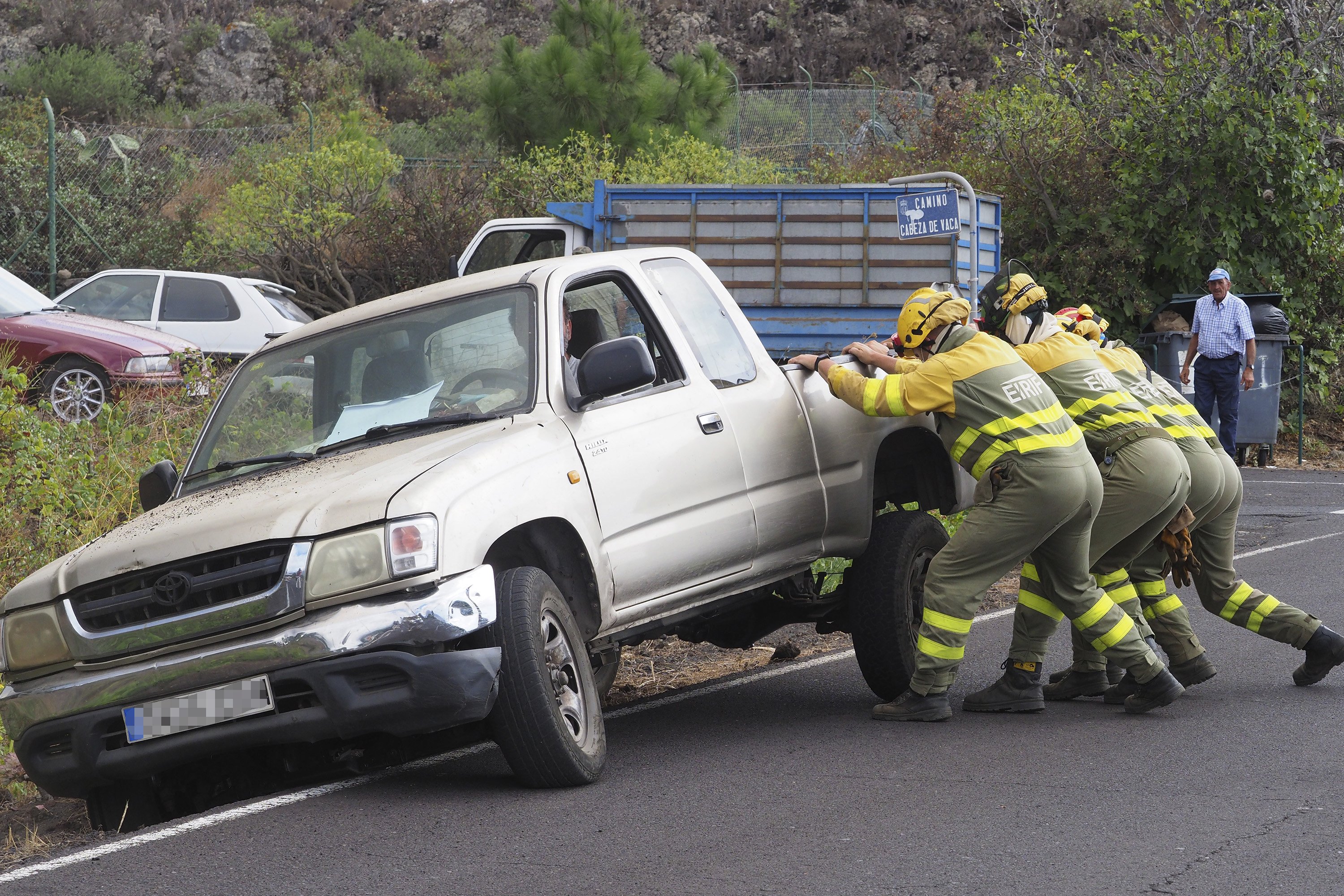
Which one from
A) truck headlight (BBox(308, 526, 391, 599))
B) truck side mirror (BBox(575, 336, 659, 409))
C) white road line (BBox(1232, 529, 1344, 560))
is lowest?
white road line (BBox(1232, 529, 1344, 560))

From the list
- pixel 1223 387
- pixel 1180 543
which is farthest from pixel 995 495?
pixel 1223 387

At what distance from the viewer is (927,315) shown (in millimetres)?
6055

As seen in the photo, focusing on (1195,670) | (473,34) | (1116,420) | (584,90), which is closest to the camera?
(1116,420)

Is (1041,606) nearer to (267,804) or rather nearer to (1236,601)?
(1236,601)

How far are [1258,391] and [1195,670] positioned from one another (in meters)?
11.1

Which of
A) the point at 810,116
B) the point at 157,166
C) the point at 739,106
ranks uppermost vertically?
the point at 739,106

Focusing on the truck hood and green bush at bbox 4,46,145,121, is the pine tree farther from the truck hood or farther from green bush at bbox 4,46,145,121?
the truck hood

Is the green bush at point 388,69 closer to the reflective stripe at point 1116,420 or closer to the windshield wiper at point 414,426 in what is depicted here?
Answer: the reflective stripe at point 1116,420

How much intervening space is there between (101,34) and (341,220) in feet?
92.0

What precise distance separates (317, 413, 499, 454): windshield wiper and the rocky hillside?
38.4m

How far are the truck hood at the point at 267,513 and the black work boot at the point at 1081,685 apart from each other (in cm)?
294

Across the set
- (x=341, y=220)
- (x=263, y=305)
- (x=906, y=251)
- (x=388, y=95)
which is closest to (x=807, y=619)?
(x=906, y=251)

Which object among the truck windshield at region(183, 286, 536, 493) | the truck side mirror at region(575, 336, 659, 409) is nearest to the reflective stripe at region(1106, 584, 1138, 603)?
the truck side mirror at region(575, 336, 659, 409)

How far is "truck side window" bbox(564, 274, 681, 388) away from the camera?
5852mm
